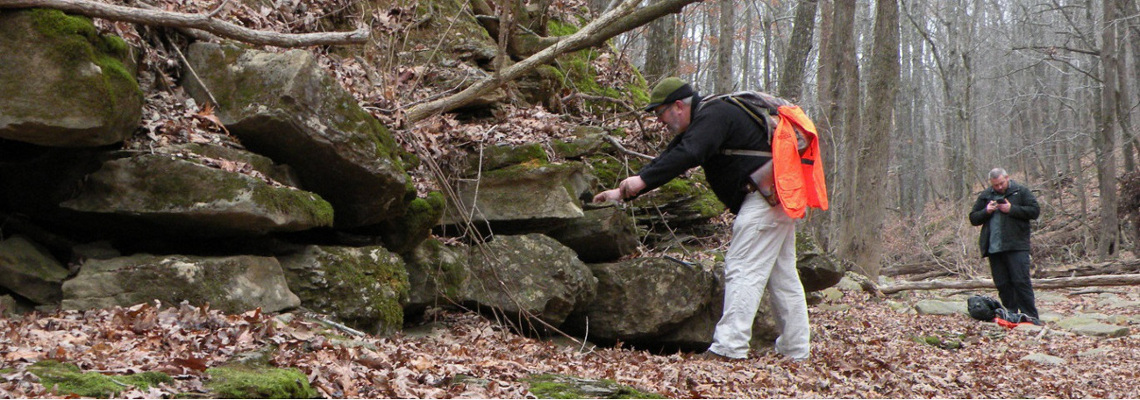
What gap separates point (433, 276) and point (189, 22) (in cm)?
250

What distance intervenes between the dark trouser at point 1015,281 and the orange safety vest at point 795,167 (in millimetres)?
6078

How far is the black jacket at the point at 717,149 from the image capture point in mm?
6035

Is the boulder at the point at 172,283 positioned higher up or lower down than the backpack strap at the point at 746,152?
lower down

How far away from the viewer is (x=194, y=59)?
579 cm

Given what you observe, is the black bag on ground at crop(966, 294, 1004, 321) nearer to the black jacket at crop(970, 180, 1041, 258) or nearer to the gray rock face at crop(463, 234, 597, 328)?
the black jacket at crop(970, 180, 1041, 258)

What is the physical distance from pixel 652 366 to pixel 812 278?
391 cm

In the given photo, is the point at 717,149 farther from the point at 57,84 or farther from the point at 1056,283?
the point at 1056,283

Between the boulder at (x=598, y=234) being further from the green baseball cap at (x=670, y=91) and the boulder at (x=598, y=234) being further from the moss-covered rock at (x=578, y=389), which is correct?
the moss-covered rock at (x=578, y=389)

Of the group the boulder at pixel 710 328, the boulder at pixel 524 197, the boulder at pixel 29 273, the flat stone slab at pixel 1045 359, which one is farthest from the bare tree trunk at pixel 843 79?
the boulder at pixel 29 273

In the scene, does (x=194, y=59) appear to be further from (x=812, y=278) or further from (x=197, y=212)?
(x=812, y=278)

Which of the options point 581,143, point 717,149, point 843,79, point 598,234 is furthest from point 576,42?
point 843,79

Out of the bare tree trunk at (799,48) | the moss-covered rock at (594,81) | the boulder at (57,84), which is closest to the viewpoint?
the boulder at (57,84)

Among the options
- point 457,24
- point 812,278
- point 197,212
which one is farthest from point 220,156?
point 812,278

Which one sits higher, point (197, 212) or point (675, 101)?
point (675, 101)
